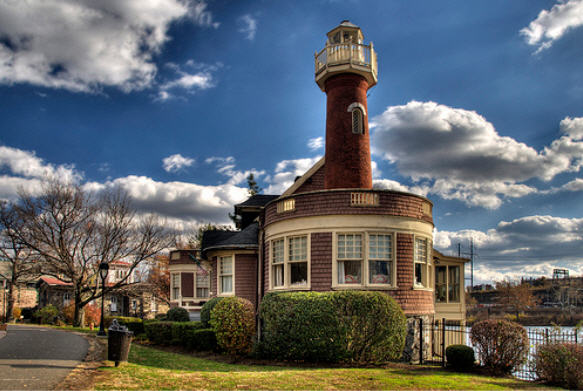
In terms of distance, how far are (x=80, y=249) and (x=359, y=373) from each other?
2974 cm

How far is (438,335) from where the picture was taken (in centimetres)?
2225

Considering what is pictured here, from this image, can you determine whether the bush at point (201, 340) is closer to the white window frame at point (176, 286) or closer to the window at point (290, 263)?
the window at point (290, 263)

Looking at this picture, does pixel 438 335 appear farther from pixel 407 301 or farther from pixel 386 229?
pixel 386 229

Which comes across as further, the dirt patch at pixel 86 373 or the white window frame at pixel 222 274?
the white window frame at pixel 222 274

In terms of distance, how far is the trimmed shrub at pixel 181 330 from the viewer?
2034 cm

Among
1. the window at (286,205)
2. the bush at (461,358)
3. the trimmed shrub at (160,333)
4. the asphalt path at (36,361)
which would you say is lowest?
the trimmed shrub at (160,333)

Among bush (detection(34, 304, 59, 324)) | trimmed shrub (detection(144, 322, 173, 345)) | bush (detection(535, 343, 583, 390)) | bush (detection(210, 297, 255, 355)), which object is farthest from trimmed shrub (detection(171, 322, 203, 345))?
bush (detection(34, 304, 59, 324))

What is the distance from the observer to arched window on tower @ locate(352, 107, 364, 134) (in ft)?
77.0

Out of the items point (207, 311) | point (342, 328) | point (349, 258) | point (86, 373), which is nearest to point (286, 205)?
point (349, 258)

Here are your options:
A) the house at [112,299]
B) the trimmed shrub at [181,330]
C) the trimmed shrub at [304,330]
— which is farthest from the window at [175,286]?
the trimmed shrub at [304,330]

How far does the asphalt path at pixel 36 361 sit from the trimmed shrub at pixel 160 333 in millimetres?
5583

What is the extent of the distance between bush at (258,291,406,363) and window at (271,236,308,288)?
2.19 metres

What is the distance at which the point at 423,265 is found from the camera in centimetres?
1802


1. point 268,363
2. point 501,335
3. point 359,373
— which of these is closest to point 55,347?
point 268,363
